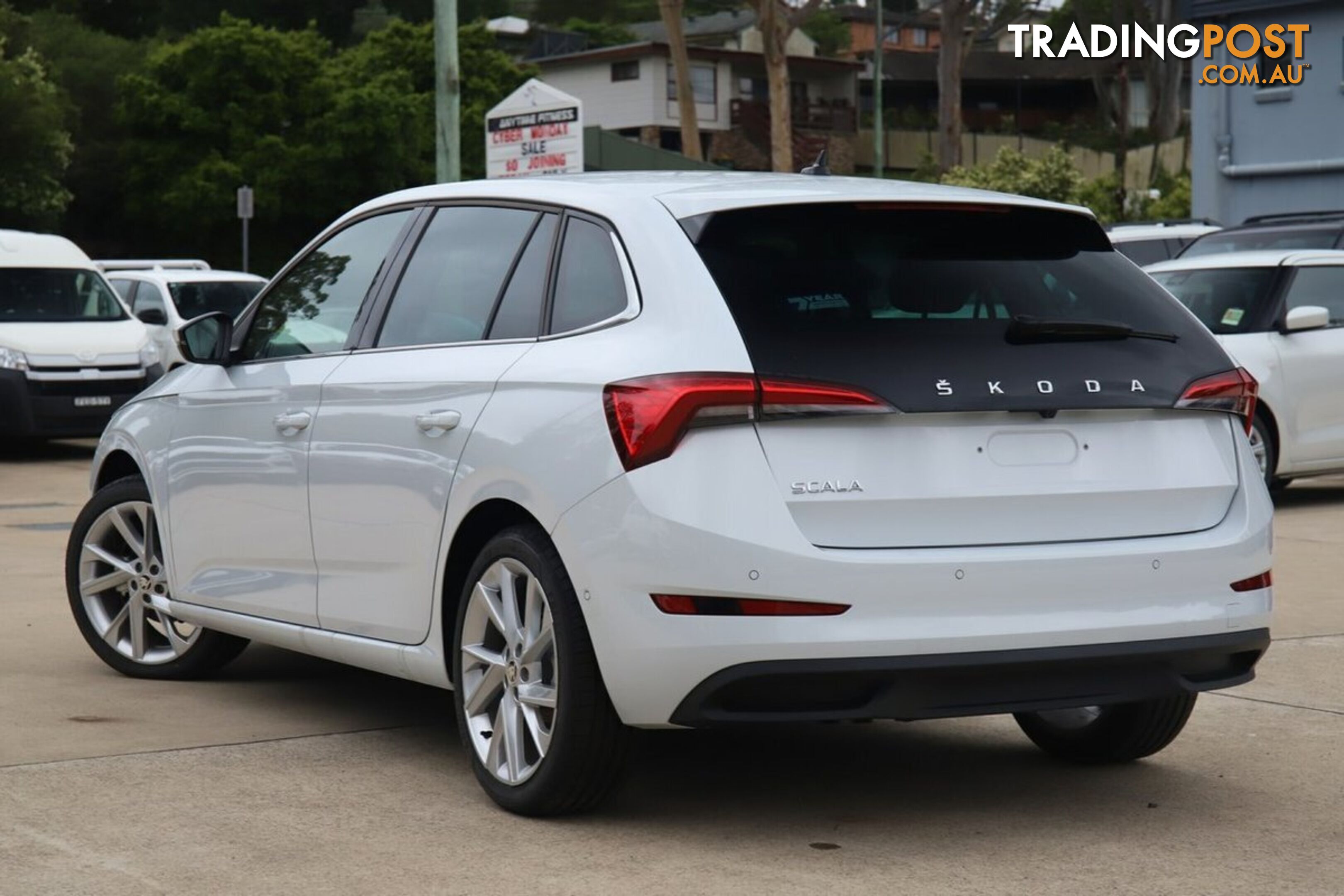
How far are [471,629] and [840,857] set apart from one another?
3.87ft

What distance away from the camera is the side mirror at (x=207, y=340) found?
7.12 metres

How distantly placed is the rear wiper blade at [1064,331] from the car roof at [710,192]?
41cm

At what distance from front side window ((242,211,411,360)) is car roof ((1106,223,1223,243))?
14199 millimetres

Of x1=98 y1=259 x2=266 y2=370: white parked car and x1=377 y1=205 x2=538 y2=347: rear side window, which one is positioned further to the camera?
x1=98 y1=259 x2=266 y2=370: white parked car

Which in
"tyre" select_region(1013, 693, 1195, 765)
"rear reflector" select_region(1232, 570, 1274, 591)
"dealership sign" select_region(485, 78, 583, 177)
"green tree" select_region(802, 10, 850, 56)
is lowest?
"tyre" select_region(1013, 693, 1195, 765)

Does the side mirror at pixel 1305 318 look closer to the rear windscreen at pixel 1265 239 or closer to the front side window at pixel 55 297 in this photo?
the rear windscreen at pixel 1265 239

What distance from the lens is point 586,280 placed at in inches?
220

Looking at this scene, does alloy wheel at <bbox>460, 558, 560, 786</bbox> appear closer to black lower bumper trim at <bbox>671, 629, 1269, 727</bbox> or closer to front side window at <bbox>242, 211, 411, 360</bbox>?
black lower bumper trim at <bbox>671, 629, 1269, 727</bbox>

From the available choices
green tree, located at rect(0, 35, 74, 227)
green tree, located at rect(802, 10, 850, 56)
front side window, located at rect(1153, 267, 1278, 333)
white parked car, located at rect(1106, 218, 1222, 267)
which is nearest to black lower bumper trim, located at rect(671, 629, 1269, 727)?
front side window, located at rect(1153, 267, 1278, 333)

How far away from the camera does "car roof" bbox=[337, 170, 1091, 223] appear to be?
213 inches

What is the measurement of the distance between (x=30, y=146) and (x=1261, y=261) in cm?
3732

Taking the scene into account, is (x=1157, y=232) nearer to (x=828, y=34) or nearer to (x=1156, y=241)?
(x=1156, y=241)

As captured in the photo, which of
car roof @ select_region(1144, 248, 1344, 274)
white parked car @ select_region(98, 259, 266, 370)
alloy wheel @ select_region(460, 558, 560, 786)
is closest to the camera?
alloy wheel @ select_region(460, 558, 560, 786)

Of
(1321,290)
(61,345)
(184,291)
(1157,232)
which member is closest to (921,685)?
(1321,290)
